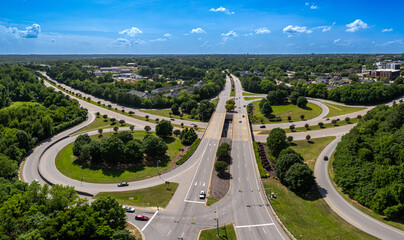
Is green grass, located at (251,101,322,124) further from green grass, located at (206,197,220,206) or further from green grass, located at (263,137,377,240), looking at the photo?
green grass, located at (206,197,220,206)

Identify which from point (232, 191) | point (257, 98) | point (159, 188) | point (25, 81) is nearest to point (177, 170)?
point (159, 188)

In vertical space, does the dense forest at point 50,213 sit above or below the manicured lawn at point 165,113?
below

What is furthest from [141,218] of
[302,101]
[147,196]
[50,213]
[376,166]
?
[302,101]

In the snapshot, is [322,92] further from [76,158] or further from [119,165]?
[76,158]

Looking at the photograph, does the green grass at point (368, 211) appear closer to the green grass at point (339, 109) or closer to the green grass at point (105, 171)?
the green grass at point (105, 171)

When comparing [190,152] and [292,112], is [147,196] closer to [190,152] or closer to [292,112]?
[190,152]

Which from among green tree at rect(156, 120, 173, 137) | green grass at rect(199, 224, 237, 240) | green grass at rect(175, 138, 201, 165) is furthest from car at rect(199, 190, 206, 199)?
green tree at rect(156, 120, 173, 137)

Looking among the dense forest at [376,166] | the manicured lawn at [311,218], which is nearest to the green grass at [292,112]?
the dense forest at [376,166]
